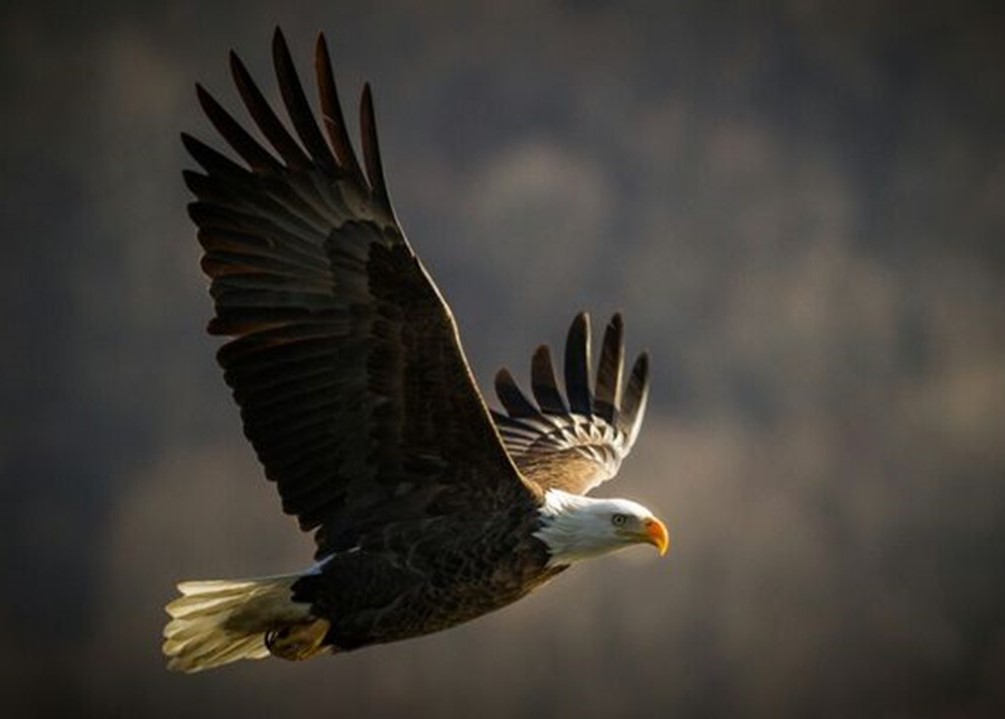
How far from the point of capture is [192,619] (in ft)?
29.6

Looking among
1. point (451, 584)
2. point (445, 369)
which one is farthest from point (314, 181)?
point (451, 584)

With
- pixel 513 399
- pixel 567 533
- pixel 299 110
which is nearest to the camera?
pixel 299 110

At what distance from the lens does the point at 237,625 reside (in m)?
9.02

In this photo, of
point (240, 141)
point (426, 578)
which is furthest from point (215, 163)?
point (426, 578)

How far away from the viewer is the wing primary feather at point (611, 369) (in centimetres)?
1147

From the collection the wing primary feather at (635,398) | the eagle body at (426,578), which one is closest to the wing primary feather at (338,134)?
the eagle body at (426,578)

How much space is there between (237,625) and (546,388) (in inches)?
120

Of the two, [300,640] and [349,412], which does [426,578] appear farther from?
[349,412]

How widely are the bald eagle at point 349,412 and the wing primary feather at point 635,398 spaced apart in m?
2.62

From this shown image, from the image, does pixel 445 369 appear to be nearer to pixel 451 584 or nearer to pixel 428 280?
pixel 428 280

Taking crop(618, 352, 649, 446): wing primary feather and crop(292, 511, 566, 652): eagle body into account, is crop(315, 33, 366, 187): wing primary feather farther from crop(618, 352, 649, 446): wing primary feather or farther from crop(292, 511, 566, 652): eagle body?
crop(618, 352, 649, 446): wing primary feather

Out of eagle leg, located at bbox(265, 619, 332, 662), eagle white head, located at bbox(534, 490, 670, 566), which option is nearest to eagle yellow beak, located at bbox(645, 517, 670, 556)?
eagle white head, located at bbox(534, 490, 670, 566)

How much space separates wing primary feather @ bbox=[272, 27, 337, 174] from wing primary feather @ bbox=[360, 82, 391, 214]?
0.64ft

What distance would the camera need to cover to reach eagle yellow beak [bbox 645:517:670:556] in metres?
8.94
